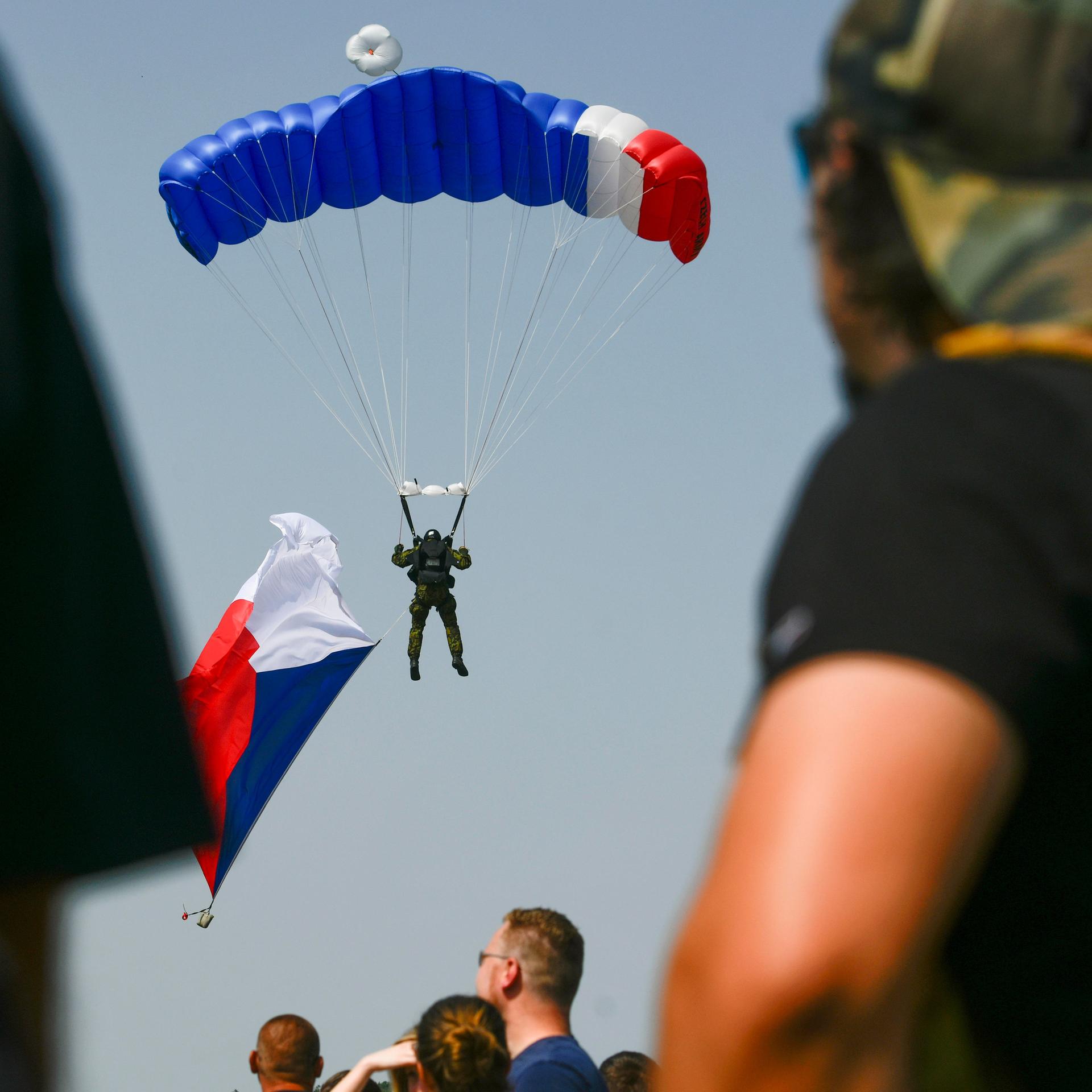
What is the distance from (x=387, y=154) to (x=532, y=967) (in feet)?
37.4

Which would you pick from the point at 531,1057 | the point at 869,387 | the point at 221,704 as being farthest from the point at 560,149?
the point at 869,387

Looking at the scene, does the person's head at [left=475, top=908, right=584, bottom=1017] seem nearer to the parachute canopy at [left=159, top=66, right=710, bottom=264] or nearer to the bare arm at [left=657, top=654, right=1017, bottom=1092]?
the bare arm at [left=657, top=654, right=1017, bottom=1092]

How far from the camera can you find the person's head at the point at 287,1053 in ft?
20.7

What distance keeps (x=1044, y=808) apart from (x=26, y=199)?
0.88 metres

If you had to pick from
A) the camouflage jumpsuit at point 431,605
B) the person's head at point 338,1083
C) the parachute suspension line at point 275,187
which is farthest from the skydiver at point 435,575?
the person's head at point 338,1083

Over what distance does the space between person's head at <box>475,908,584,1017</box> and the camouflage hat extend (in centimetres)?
436

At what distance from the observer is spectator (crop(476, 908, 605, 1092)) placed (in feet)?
16.7

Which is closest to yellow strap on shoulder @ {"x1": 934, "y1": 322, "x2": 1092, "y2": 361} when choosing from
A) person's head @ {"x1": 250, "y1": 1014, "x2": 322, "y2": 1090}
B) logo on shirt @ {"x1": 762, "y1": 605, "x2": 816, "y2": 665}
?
logo on shirt @ {"x1": 762, "y1": 605, "x2": 816, "y2": 665}

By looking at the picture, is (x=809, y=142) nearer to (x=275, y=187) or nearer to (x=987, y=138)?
(x=987, y=138)

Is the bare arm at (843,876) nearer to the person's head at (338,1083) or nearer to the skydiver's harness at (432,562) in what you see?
the person's head at (338,1083)

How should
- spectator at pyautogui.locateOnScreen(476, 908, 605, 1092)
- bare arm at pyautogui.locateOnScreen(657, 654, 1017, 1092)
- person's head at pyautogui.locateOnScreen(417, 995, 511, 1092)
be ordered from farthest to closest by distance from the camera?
1. spectator at pyautogui.locateOnScreen(476, 908, 605, 1092)
2. person's head at pyautogui.locateOnScreen(417, 995, 511, 1092)
3. bare arm at pyautogui.locateOnScreen(657, 654, 1017, 1092)

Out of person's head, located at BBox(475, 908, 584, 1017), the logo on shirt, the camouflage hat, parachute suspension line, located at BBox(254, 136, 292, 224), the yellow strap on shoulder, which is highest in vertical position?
parachute suspension line, located at BBox(254, 136, 292, 224)

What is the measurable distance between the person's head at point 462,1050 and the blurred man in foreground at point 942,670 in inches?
153

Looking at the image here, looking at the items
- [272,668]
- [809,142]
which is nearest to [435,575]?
[272,668]
